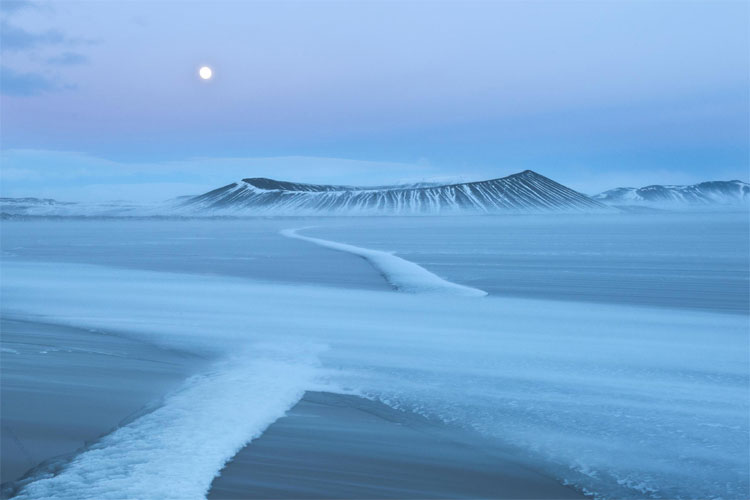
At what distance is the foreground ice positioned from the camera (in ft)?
13.5

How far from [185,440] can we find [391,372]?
8.03 ft

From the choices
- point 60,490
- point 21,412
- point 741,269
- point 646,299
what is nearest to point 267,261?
point 646,299

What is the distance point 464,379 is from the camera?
243 inches

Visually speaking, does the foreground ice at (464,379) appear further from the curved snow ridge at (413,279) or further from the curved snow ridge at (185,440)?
the curved snow ridge at (413,279)

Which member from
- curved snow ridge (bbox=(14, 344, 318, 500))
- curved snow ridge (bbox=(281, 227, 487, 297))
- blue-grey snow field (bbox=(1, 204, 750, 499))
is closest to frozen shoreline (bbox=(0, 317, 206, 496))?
blue-grey snow field (bbox=(1, 204, 750, 499))

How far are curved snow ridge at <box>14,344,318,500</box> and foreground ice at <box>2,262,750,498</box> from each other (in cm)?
1

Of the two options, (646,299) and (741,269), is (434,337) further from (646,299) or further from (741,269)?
(741,269)

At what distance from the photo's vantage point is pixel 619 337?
7984 millimetres

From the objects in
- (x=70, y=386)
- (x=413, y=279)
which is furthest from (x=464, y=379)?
(x=413, y=279)

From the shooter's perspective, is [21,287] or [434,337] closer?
[434,337]

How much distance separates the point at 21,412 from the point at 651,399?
5.16 meters

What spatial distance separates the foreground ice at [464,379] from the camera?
4113 millimetres

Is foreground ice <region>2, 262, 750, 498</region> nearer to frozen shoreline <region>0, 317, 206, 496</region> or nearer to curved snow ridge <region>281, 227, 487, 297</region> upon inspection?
frozen shoreline <region>0, 317, 206, 496</region>

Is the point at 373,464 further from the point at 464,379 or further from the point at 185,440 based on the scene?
the point at 464,379
